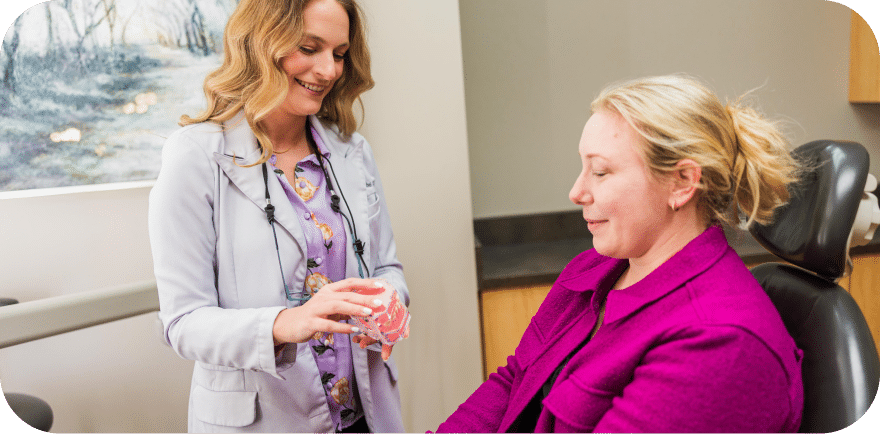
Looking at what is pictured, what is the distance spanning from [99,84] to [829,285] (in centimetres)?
235

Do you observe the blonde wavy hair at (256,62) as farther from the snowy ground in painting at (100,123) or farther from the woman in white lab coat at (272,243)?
the snowy ground in painting at (100,123)

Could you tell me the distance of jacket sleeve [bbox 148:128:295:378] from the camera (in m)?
1.22

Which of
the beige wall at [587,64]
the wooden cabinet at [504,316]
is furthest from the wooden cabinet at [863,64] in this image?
the wooden cabinet at [504,316]

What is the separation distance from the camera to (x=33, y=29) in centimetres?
200

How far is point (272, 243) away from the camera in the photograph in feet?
4.43

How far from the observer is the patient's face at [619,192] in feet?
3.60

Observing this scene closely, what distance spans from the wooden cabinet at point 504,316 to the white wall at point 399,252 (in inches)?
2.1

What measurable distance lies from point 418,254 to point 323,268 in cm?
95

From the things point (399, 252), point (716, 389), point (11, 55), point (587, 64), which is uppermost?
point (11, 55)

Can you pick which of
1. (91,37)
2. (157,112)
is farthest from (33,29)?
(157,112)

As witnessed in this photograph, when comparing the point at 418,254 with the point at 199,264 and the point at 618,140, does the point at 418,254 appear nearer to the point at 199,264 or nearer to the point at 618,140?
the point at 199,264

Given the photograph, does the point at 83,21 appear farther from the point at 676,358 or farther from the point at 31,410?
the point at 676,358

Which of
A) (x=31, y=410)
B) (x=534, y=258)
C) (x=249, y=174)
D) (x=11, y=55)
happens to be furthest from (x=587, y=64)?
(x=31, y=410)

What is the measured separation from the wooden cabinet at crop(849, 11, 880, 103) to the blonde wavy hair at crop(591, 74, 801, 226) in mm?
2264
